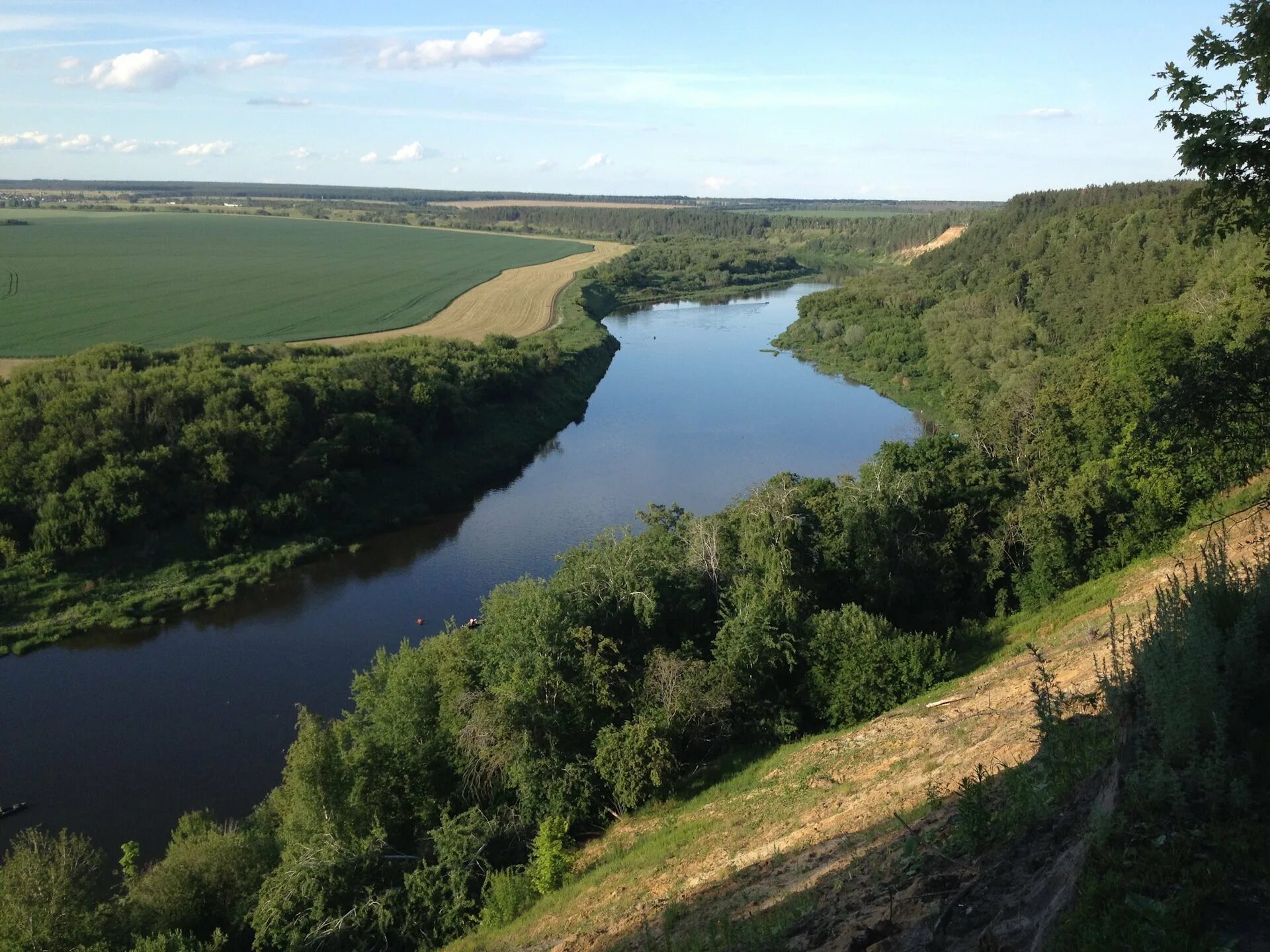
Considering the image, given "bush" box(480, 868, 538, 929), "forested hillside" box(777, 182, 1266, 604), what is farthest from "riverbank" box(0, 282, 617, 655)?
"forested hillside" box(777, 182, 1266, 604)

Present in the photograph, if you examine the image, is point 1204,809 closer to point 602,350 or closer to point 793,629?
point 793,629

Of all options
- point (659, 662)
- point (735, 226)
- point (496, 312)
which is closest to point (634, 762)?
point (659, 662)

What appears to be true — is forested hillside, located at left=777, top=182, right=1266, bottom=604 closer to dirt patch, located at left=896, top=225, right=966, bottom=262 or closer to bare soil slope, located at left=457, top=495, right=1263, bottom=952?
bare soil slope, located at left=457, top=495, right=1263, bottom=952

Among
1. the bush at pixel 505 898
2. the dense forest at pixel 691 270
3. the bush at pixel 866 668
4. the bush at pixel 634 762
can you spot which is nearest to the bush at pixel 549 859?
the bush at pixel 505 898

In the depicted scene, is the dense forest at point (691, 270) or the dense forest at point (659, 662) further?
the dense forest at point (691, 270)

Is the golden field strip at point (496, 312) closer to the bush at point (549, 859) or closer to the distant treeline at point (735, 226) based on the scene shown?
the bush at point (549, 859)

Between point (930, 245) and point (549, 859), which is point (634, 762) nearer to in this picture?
point (549, 859)
